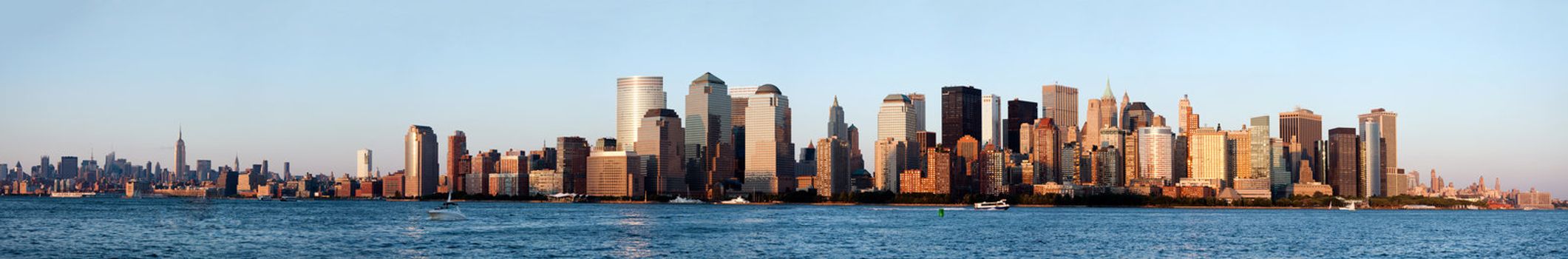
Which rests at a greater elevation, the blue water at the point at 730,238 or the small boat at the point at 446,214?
the small boat at the point at 446,214

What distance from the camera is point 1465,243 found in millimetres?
120188

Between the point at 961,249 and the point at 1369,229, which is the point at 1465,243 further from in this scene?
the point at 961,249

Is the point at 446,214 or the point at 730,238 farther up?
the point at 446,214

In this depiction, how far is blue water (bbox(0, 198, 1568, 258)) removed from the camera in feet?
305

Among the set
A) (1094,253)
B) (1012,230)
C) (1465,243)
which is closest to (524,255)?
(1094,253)

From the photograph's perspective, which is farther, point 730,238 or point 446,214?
point 446,214

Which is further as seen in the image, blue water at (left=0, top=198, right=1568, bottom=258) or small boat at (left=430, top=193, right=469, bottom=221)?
small boat at (left=430, top=193, right=469, bottom=221)

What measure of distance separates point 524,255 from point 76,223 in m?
67.8

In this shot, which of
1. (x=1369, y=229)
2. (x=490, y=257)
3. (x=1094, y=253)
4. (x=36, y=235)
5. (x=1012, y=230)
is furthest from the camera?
(x=1369, y=229)

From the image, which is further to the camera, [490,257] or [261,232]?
[261,232]

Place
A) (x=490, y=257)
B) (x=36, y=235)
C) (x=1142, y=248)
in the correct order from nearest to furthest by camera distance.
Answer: (x=490, y=257) < (x=1142, y=248) < (x=36, y=235)

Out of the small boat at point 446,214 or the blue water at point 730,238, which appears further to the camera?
the small boat at point 446,214

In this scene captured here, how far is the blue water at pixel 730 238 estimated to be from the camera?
93.0m

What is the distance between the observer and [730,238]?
11219cm
